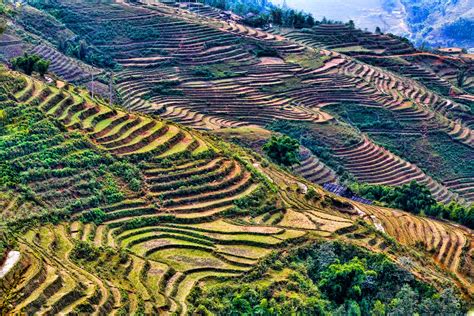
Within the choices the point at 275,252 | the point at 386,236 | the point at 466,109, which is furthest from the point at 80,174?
the point at 466,109

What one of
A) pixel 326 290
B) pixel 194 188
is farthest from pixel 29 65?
pixel 326 290

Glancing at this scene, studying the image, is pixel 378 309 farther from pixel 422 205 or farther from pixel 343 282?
pixel 422 205

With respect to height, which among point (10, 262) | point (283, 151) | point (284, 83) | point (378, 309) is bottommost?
point (378, 309)

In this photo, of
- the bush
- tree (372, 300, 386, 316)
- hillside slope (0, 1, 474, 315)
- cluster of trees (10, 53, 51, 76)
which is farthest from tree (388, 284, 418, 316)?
cluster of trees (10, 53, 51, 76)

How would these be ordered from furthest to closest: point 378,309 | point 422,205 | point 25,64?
1. point 422,205
2. point 25,64
3. point 378,309

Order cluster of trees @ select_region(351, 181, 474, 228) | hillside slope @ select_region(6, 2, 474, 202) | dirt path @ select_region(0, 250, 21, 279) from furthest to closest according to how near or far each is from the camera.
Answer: hillside slope @ select_region(6, 2, 474, 202) → cluster of trees @ select_region(351, 181, 474, 228) → dirt path @ select_region(0, 250, 21, 279)

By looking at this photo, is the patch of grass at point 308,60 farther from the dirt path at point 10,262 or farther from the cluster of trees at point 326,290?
the dirt path at point 10,262

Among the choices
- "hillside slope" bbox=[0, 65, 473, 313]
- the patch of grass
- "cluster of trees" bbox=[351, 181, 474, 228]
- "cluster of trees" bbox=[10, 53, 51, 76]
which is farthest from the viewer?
the patch of grass

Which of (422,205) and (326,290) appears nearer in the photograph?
(326,290)

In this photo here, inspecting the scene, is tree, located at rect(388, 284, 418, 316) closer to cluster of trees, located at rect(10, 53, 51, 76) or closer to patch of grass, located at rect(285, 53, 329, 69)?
cluster of trees, located at rect(10, 53, 51, 76)
